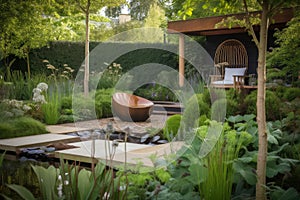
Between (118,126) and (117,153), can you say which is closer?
(117,153)

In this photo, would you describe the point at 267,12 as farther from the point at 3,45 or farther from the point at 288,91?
the point at 3,45

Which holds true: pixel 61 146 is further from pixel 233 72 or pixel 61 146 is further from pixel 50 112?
pixel 233 72

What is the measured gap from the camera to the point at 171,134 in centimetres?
381

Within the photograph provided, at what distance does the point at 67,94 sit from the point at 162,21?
9.95 metres

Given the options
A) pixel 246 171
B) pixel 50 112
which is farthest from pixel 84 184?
pixel 50 112

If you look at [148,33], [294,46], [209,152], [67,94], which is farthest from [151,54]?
[209,152]

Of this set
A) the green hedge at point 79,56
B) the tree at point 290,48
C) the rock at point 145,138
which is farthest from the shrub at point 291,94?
the green hedge at point 79,56

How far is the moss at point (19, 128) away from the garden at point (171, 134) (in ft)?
0.05

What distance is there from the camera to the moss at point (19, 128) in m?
5.74

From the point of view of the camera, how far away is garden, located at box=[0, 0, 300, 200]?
8.43ft

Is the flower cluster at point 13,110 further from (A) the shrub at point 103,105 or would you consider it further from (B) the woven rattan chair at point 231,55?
(B) the woven rattan chair at point 231,55

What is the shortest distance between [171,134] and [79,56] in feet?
31.7

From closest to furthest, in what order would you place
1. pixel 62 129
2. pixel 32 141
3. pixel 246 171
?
pixel 246 171 → pixel 32 141 → pixel 62 129

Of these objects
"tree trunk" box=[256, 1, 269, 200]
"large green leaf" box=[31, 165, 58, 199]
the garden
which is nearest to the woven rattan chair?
the garden
